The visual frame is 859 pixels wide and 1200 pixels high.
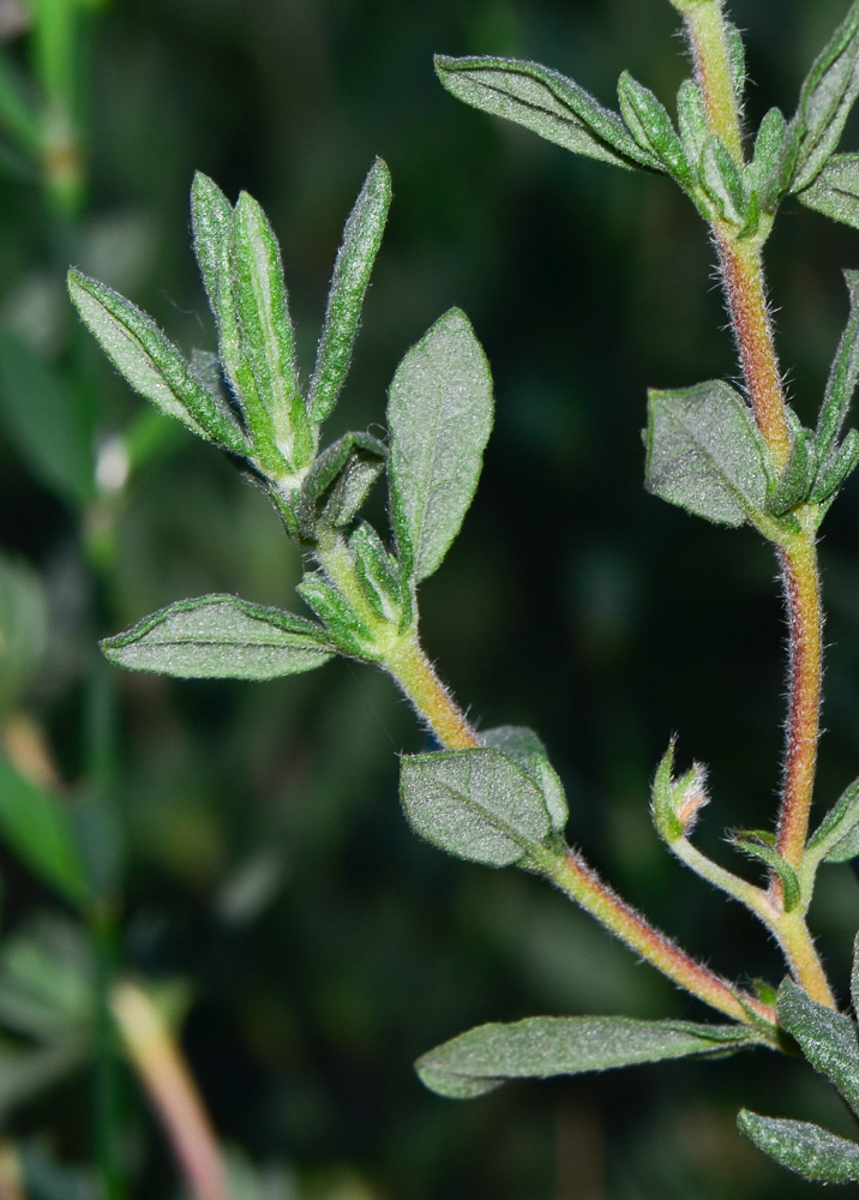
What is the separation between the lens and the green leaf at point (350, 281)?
26.0 inches

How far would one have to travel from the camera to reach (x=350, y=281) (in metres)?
0.66

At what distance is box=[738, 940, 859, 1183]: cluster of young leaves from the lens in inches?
25.0

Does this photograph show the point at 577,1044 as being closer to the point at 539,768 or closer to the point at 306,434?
the point at 539,768

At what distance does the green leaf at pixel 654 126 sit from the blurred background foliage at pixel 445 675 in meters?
0.82

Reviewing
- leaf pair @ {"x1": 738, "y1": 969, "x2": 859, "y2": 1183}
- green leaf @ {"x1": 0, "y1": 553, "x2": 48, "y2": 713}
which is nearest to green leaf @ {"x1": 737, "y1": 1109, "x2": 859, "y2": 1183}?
leaf pair @ {"x1": 738, "y1": 969, "x2": 859, "y2": 1183}

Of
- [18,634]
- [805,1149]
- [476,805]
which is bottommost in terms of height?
[805,1149]

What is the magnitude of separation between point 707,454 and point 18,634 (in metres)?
1.01

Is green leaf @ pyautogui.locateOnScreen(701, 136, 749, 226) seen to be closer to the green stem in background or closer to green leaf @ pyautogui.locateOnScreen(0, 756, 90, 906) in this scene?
green leaf @ pyautogui.locateOnScreen(0, 756, 90, 906)

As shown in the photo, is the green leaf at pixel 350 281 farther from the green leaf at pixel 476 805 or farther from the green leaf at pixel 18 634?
the green leaf at pixel 18 634

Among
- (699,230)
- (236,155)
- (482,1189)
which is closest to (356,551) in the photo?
(482,1189)

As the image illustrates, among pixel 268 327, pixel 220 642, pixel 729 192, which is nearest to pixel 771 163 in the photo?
pixel 729 192

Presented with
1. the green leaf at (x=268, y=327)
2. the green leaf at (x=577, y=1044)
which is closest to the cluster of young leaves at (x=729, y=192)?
the green leaf at (x=268, y=327)

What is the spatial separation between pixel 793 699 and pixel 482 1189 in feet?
5.49

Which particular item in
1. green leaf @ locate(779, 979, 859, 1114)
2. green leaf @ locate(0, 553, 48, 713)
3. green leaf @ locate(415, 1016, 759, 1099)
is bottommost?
green leaf @ locate(779, 979, 859, 1114)
